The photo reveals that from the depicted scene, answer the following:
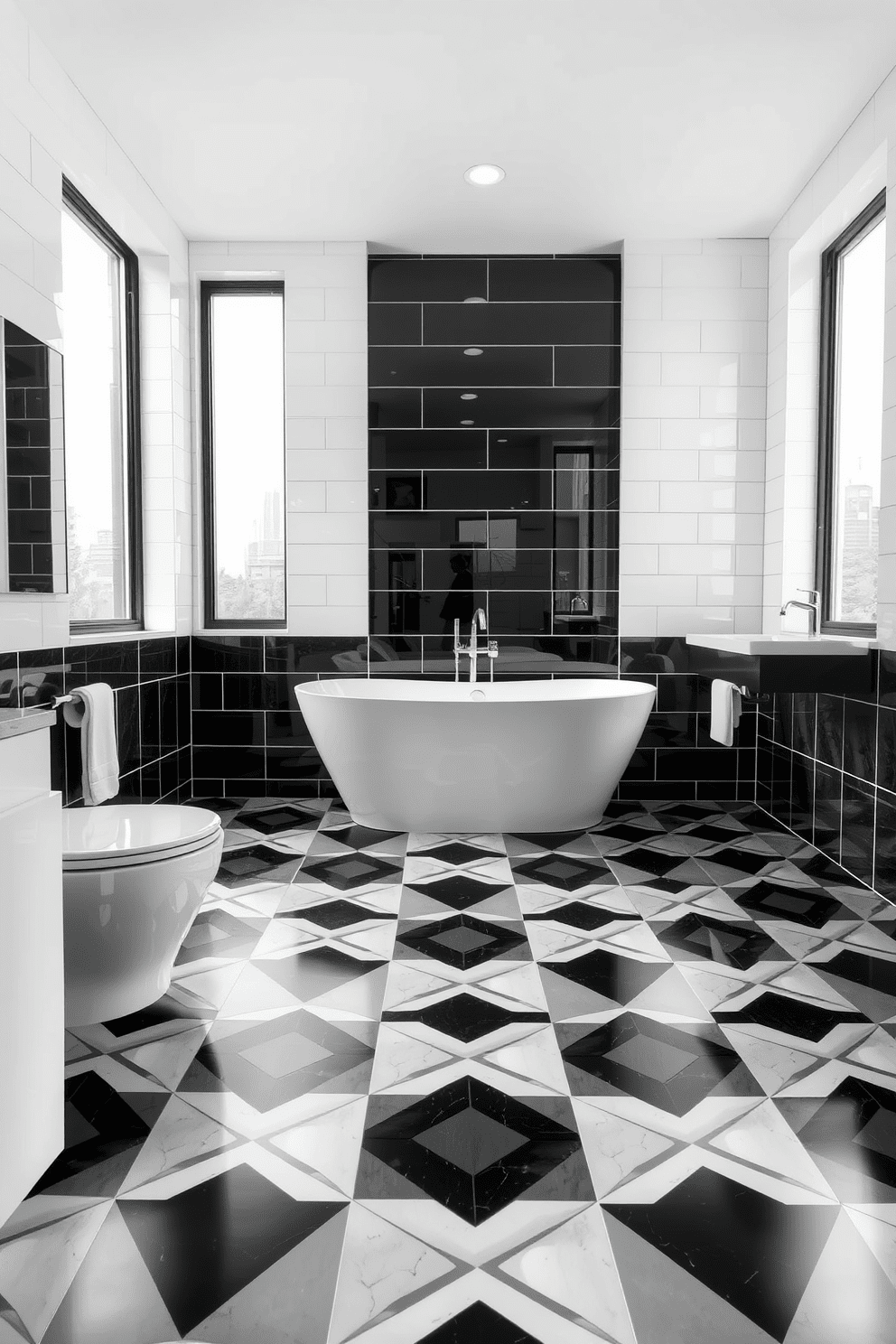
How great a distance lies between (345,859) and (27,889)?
7.28ft

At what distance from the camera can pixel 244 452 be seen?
4574 millimetres

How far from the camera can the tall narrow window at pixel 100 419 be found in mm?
3412

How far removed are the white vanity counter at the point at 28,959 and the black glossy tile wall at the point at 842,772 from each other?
2601 millimetres

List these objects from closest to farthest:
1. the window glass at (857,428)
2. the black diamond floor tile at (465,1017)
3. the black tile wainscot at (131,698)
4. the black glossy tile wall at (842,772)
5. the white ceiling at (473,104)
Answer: the black diamond floor tile at (465,1017)
the black tile wainscot at (131,698)
the white ceiling at (473,104)
the black glossy tile wall at (842,772)
the window glass at (857,428)

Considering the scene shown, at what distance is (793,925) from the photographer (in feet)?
9.14

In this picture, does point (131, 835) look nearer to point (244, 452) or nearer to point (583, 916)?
point (583, 916)

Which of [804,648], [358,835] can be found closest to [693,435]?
[804,648]

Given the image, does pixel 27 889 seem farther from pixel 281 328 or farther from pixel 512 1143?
pixel 281 328

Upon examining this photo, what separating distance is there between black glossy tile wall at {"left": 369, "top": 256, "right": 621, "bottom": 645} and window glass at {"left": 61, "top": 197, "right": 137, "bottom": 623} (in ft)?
3.91

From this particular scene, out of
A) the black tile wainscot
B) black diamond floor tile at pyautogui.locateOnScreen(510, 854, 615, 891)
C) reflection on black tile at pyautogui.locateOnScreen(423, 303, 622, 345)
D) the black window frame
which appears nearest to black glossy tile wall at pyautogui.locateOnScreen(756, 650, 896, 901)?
the black window frame

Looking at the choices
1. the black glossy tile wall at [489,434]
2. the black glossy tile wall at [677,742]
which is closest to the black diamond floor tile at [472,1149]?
the black glossy tile wall at [677,742]

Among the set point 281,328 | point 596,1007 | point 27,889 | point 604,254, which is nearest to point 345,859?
point 596,1007

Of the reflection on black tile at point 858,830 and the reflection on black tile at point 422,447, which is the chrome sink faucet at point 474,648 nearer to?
the reflection on black tile at point 422,447

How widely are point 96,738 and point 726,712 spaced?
7.99 feet
